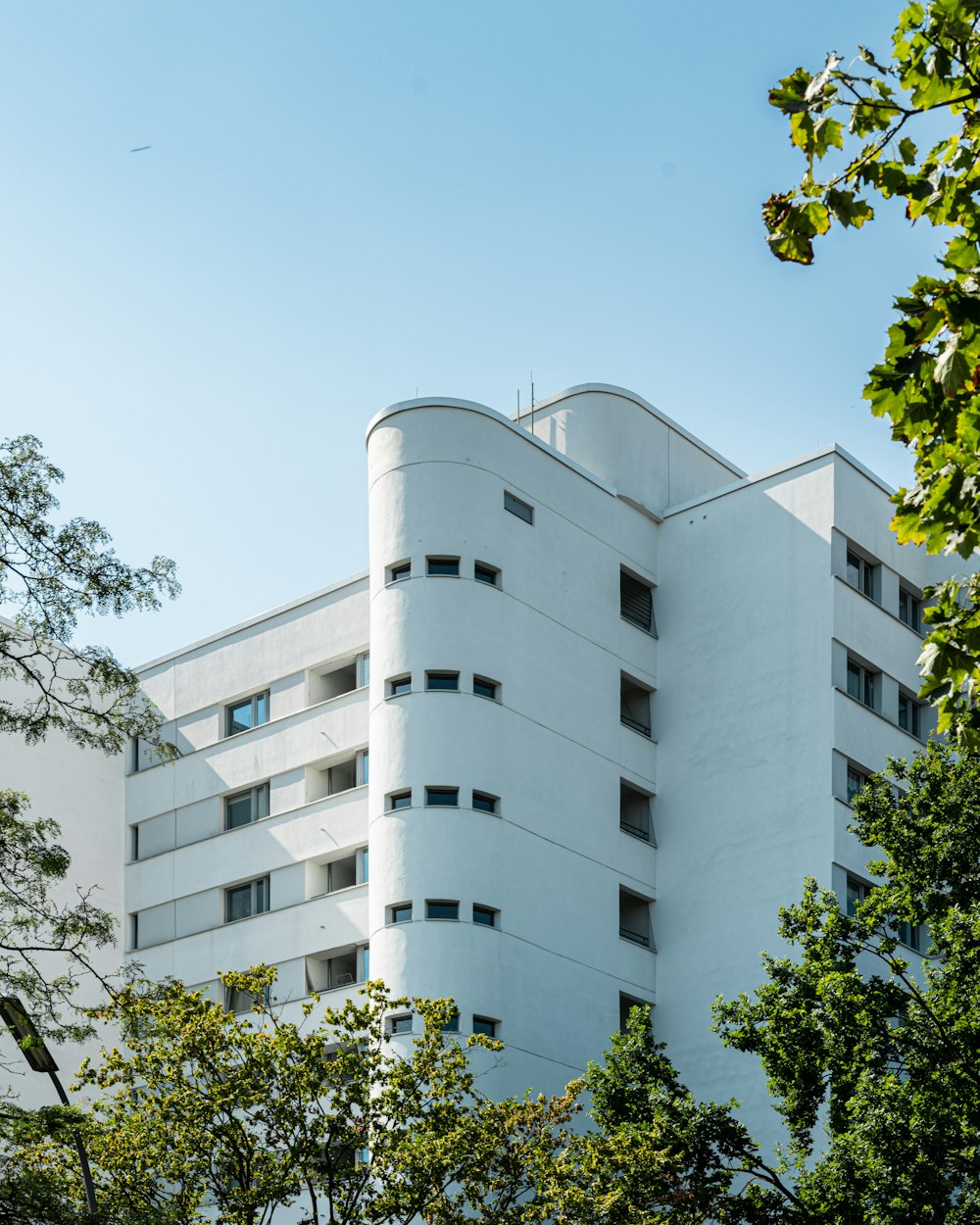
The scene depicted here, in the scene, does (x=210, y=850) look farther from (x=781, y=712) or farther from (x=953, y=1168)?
(x=953, y=1168)

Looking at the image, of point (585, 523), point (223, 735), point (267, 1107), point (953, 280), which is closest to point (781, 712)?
point (585, 523)

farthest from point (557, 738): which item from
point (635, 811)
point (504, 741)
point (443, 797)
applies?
point (635, 811)

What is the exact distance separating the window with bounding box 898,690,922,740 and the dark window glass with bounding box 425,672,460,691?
1074 cm

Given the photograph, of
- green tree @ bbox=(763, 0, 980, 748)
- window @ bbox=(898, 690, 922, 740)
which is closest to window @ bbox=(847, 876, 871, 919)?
window @ bbox=(898, 690, 922, 740)

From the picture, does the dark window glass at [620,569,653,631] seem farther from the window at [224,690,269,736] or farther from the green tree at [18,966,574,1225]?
the green tree at [18,966,574,1225]

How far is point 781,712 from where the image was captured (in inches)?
1630

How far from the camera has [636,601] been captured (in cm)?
4559

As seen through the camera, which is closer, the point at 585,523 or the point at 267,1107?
the point at 267,1107

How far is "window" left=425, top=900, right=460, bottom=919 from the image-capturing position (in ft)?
124

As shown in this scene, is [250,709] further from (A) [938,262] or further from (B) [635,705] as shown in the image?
(A) [938,262]

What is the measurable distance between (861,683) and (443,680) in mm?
9724

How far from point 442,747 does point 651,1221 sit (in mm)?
13065

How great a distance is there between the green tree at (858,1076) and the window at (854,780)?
826 centimetres

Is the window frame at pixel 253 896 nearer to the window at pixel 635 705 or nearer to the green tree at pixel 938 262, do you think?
the window at pixel 635 705
